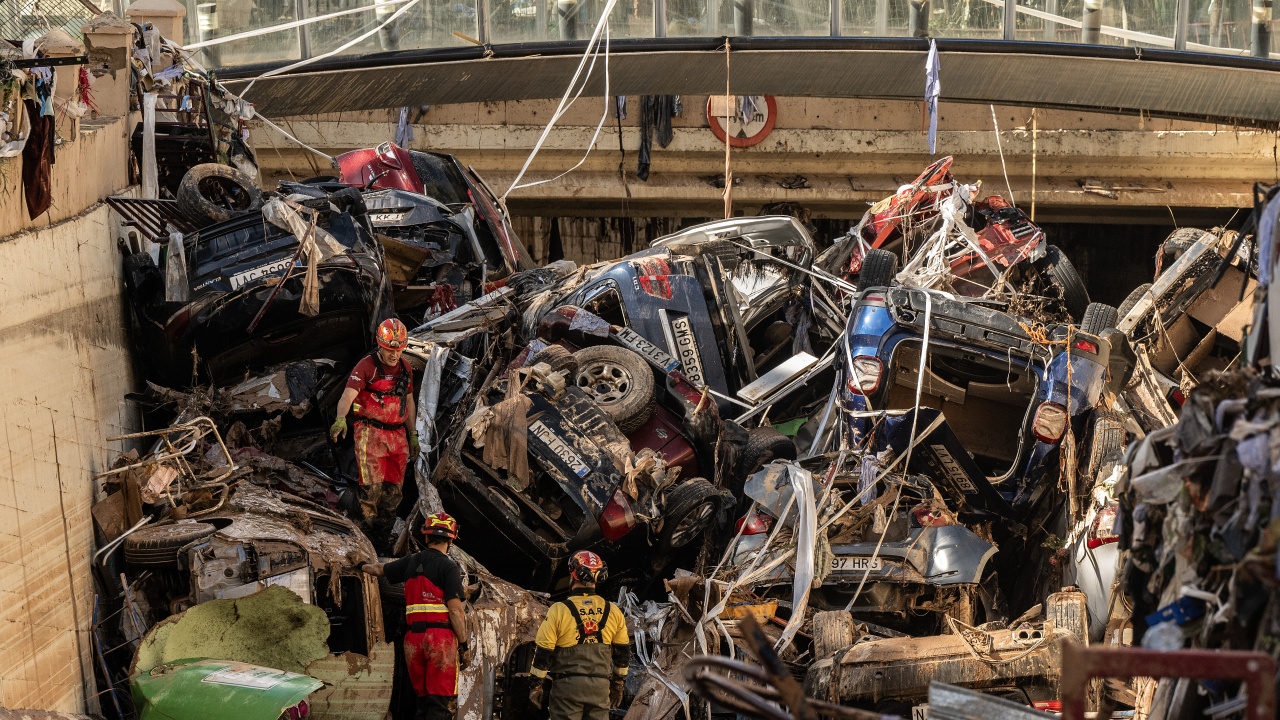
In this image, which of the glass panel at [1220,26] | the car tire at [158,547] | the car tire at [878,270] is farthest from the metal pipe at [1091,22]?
the car tire at [158,547]

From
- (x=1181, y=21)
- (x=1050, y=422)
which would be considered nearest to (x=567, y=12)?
(x=1181, y=21)

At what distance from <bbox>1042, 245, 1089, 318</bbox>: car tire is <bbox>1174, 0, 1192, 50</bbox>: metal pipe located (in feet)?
19.2

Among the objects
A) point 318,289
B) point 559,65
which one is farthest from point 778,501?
point 559,65

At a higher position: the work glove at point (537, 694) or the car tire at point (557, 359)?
the car tire at point (557, 359)

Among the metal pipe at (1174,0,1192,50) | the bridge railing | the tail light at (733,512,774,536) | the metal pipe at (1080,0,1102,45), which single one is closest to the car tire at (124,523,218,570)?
the tail light at (733,512,774,536)

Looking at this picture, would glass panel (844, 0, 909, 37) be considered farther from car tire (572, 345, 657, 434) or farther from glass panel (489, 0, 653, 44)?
car tire (572, 345, 657, 434)

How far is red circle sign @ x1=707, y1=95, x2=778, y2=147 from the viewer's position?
20281mm

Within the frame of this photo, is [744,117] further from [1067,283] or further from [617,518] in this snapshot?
[617,518]

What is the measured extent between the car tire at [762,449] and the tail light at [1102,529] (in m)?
2.60

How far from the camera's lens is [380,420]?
1027 centimetres

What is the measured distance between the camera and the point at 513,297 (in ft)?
42.0

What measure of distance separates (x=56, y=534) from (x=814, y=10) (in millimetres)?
12522

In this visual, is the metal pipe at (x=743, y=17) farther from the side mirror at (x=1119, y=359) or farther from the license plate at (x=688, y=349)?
the side mirror at (x=1119, y=359)

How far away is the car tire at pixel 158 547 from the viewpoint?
8414mm
